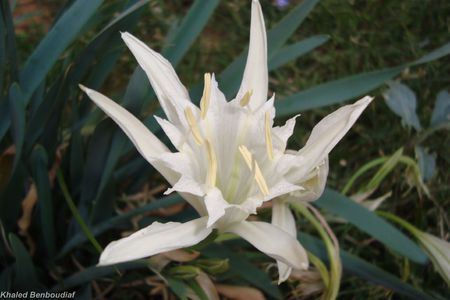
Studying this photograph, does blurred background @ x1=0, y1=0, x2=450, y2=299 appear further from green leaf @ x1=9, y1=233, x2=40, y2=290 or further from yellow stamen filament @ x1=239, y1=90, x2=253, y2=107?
yellow stamen filament @ x1=239, y1=90, x2=253, y2=107

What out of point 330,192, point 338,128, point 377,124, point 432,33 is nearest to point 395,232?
point 330,192

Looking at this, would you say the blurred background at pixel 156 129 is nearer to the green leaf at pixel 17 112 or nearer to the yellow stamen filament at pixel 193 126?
the green leaf at pixel 17 112

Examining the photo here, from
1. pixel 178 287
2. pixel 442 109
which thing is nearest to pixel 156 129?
pixel 178 287

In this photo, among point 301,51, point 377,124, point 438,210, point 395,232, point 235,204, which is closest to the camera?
point 235,204

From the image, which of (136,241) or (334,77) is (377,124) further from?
(136,241)

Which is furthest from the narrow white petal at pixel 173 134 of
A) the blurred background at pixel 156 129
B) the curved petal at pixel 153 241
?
the blurred background at pixel 156 129

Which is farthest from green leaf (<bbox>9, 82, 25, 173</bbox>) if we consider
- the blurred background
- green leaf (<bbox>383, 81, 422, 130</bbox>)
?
green leaf (<bbox>383, 81, 422, 130</bbox>)
